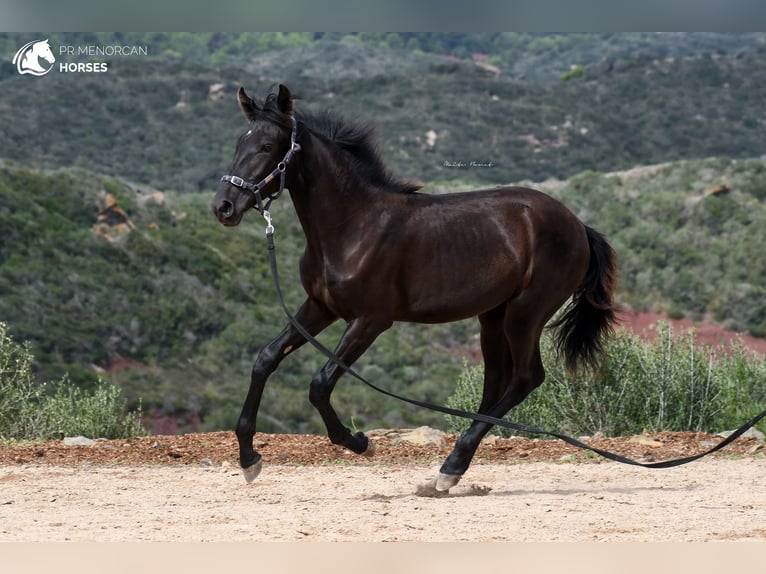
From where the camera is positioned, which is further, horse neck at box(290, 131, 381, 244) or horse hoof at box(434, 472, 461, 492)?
horse hoof at box(434, 472, 461, 492)

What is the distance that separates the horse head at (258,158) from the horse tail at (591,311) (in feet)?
7.73

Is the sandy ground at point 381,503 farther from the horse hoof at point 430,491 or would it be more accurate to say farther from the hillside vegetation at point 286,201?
the hillside vegetation at point 286,201

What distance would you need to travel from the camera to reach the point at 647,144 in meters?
43.8

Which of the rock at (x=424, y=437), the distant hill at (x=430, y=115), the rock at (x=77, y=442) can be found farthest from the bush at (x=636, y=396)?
the distant hill at (x=430, y=115)

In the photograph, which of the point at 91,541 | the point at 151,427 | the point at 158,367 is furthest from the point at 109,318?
the point at 91,541

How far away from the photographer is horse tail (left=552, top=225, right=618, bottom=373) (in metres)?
7.68

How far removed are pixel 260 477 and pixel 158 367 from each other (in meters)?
19.5

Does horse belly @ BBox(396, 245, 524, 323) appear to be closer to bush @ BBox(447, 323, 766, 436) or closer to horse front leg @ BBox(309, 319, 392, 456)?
horse front leg @ BBox(309, 319, 392, 456)

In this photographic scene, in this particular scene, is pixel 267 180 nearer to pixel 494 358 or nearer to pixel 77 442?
pixel 494 358

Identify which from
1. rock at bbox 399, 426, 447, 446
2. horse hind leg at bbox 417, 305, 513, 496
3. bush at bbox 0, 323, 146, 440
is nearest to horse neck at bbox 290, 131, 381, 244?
horse hind leg at bbox 417, 305, 513, 496

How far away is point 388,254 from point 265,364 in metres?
1.05

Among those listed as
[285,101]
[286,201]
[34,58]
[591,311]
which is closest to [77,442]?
[285,101]

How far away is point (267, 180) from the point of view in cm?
653

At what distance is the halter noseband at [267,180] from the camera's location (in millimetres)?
6434
